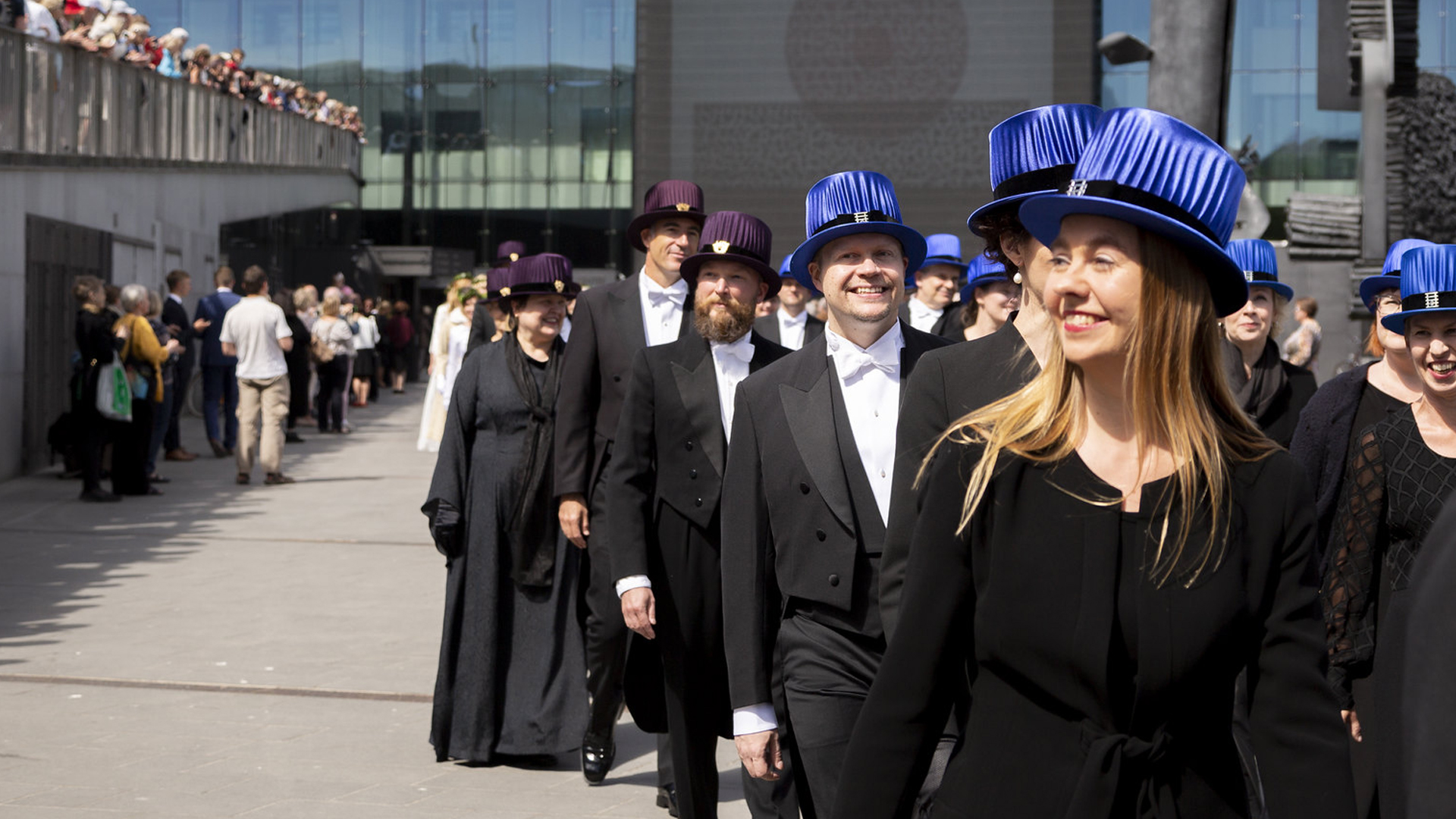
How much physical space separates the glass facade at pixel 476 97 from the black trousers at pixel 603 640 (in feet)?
135

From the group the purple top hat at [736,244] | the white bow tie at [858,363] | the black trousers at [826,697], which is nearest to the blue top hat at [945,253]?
the purple top hat at [736,244]

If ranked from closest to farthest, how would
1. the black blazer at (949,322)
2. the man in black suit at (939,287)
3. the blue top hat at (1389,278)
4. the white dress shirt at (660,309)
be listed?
the blue top hat at (1389,278)
the white dress shirt at (660,309)
the black blazer at (949,322)
the man in black suit at (939,287)

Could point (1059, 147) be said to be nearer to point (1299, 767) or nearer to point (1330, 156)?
point (1299, 767)

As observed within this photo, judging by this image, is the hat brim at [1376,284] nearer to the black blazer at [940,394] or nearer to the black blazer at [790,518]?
the black blazer at [790,518]

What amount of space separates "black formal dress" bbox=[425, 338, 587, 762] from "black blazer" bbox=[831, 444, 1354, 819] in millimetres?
4412

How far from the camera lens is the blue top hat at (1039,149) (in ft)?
11.4

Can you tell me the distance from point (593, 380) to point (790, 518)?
93.7 inches

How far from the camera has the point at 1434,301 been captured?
15.1 ft

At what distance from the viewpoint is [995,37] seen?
30969mm

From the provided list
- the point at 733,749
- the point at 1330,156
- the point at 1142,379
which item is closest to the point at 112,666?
the point at 733,749

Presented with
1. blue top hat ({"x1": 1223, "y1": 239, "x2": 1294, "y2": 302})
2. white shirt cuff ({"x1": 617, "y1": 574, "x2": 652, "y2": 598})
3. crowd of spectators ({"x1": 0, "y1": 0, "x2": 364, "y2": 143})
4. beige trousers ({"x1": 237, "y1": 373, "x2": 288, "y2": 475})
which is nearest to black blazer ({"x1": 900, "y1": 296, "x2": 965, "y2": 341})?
blue top hat ({"x1": 1223, "y1": 239, "x2": 1294, "y2": 302})

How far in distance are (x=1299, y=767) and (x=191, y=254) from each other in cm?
2526

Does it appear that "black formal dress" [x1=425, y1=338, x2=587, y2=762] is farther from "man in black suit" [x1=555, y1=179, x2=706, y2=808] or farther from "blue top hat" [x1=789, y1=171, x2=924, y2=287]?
"blue top hat" [x1=789, y1=171, x2=924, y2=287]

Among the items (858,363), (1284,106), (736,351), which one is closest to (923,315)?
(736,351)
